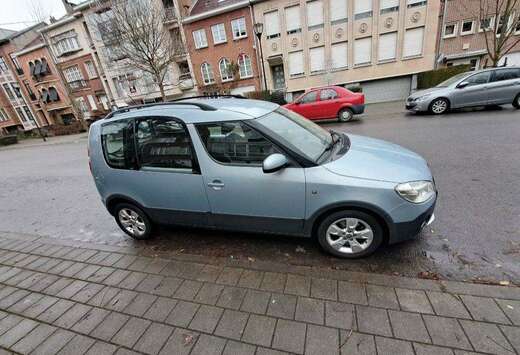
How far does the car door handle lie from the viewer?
2617mm

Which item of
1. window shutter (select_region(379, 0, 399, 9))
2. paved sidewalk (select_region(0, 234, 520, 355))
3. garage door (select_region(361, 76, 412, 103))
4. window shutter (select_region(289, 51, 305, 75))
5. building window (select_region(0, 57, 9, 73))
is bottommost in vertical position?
garage door (select_region(361, 76, 412, 103))

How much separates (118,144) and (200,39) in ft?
76.1

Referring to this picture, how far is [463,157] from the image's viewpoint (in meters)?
4.91

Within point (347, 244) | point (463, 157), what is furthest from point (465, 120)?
point (347, 244)

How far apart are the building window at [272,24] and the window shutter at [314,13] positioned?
100 inches

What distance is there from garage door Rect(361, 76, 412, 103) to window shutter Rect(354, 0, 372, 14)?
5.18 meters

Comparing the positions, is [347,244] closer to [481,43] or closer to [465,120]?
[465,120]

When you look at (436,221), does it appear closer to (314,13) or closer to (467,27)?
(314,13)

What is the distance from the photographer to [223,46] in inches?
856

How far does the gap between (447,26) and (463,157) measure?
2099cm

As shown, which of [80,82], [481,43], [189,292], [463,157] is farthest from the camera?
[80,82]

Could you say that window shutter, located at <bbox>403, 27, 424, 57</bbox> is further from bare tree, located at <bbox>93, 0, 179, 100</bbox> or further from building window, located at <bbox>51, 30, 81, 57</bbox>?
building window, located at <bbox>51, 30, 81, 57</bbox>

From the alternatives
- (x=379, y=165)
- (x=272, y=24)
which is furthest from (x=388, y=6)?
(x=379, y=165)

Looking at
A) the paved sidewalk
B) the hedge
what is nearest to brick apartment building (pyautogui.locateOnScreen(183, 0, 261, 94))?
the hedge
